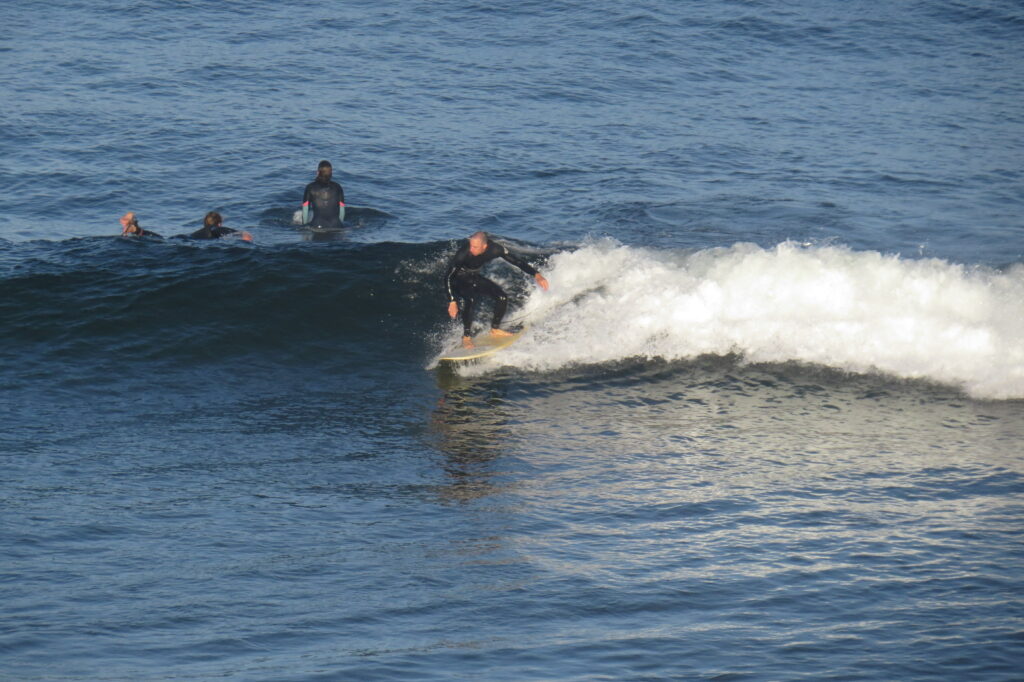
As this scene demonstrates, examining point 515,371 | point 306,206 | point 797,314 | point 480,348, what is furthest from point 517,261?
point 306,206

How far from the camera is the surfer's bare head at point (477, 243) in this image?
1452cm

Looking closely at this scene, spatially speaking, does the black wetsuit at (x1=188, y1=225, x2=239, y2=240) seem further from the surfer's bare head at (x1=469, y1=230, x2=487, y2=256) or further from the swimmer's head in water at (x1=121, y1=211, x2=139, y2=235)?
the surfer's bare head at (x1=469, y1=230, x2=487, y2=256)

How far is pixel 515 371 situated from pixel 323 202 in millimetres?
5947

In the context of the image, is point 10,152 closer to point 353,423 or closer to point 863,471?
point 353,423

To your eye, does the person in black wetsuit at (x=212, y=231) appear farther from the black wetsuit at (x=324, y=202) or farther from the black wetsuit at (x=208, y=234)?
the black wetsuit at (x=324, y=202)

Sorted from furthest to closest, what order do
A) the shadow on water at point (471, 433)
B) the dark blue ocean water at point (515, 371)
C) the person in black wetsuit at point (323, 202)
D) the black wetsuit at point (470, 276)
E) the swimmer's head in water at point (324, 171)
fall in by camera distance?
the person in black wetsuit at point (323, 202) → the swimmer's head in water at point (324, 171) → the black wetsuit at point (470, 276) → the shadow on water at point (471, 433) → the dark blue ocean water at point (515, 371)

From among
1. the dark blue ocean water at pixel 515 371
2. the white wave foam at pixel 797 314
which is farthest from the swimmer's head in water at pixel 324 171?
the white wave foam at pixel 797 314

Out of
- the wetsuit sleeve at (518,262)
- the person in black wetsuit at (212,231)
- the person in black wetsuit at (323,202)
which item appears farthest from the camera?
the person in black wetsuit at (323,202)

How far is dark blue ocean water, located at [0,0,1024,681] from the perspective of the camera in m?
8.37

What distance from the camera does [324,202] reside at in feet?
61.5

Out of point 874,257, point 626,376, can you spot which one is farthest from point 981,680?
point 874,257

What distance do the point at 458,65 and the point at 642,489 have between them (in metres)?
20.8

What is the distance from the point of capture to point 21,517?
33.0 feet

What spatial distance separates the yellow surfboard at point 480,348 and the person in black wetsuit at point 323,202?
4959mm
